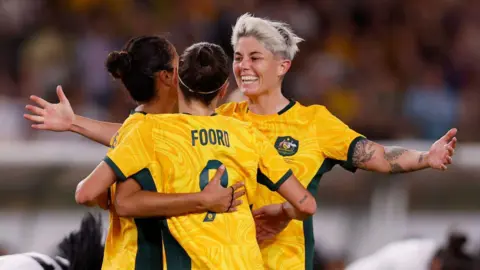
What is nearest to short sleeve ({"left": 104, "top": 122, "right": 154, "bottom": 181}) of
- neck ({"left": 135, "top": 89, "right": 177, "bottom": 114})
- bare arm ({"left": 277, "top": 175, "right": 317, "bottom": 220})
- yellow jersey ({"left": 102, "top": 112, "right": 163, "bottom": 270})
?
yellow jersey ({"left": 102, "top": 112, "right": 163, "bottom": 270})

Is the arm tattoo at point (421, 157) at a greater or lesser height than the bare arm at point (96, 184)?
greater

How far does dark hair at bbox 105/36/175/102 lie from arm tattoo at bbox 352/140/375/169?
0.97 meters

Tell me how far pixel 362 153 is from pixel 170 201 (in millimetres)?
1186

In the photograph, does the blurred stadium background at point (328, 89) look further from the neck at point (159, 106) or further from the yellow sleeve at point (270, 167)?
the yellow sleeve at point (270, 167)

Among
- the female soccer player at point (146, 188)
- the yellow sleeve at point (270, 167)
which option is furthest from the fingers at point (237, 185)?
the yellow sleeve at point (270, 167)

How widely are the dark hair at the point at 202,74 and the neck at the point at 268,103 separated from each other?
29.5 inches

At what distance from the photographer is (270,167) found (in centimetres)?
437

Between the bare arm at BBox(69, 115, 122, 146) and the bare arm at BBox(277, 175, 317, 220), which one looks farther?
the bare arm at BBox(69, 115, 122, 146)

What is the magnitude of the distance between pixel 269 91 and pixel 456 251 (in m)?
2.08

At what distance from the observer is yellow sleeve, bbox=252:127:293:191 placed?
14.3ft

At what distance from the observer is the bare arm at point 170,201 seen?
418cm

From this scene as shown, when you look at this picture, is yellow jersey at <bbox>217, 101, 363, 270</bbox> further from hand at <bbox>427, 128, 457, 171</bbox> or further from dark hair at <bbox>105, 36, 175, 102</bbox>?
dark hair at <bbox>105, 36, 175, 102</bbox>

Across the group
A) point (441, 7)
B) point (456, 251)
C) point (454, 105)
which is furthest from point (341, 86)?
point (456, 251)

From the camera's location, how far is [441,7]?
12188 millimetres
